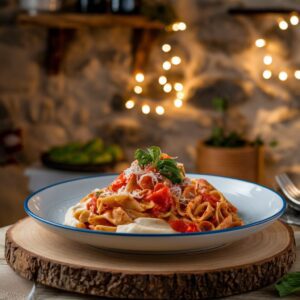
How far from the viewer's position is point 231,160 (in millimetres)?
2855

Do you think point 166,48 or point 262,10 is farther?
point 166,48

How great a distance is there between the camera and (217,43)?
3135mm

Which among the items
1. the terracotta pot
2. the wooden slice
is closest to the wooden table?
the wooden slice

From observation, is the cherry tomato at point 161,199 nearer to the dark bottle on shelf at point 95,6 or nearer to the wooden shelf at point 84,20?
the wooden shelf at point 84,20

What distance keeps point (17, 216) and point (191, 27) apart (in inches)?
48.5

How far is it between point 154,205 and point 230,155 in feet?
5.52

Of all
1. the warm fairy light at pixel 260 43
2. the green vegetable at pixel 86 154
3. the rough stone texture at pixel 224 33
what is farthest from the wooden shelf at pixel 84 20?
the green vegetable at pixel 86 154

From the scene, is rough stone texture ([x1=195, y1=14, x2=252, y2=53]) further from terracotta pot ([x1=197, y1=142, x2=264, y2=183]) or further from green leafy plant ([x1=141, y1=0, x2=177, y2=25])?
terracotta pot ([x1=197, y1=142, x2=264, y2=183])

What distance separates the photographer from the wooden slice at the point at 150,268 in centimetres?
104

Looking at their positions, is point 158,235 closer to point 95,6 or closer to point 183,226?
point 183,226

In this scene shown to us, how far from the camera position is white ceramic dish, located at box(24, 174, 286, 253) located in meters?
1.06

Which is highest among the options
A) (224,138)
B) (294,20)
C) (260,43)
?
(294,20)

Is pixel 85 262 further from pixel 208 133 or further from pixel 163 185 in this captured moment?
pixel 208 133

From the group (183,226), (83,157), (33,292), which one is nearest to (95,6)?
(83,157)
